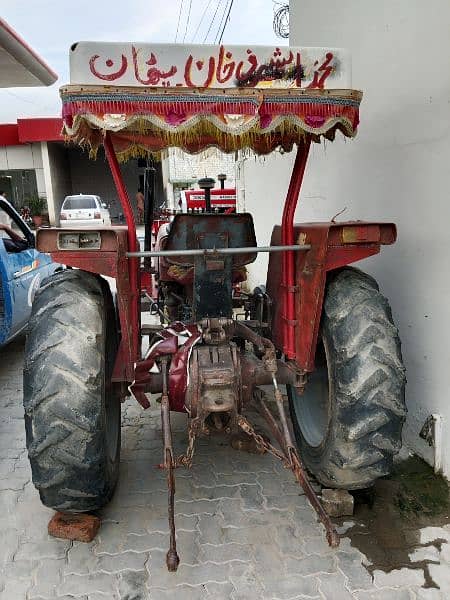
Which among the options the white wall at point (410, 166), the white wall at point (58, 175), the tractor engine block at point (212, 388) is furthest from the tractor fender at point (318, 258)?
the white wall at point (58, 175)

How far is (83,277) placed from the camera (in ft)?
9.20

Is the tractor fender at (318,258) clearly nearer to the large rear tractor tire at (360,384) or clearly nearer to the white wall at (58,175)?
the large rear tractor tire at (360,384)

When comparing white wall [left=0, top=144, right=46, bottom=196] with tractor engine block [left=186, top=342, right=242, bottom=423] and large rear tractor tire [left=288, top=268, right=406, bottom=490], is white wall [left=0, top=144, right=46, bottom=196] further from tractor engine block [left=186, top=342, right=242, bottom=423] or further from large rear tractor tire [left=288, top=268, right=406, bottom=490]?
large rear tractor tire [left=288, top=268, right=406, bottom=490]

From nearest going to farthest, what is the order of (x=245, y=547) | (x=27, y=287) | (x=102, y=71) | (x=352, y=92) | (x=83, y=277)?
(x=102, y=71) < (x=352, y=92) < (x=245, y=547) < (x=83, y=277) < (x=27, y=287)

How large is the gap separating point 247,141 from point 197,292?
3.26ft

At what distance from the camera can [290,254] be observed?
298cm

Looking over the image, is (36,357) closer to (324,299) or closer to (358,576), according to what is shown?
(324,299)

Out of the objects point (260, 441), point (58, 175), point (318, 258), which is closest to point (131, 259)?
point (318, 258)

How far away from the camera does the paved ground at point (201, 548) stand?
7.71ft

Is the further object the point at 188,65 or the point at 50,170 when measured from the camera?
the point at 50,170

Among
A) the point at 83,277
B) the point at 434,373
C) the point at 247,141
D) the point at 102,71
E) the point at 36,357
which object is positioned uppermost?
the point at 102,71

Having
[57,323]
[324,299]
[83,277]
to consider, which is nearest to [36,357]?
[57,323]

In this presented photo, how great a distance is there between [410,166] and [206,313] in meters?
1.66

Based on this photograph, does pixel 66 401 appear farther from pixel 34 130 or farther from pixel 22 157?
pixel 22 157
